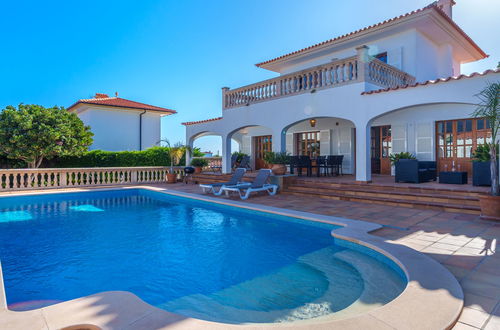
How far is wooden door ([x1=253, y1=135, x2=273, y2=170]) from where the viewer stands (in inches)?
692

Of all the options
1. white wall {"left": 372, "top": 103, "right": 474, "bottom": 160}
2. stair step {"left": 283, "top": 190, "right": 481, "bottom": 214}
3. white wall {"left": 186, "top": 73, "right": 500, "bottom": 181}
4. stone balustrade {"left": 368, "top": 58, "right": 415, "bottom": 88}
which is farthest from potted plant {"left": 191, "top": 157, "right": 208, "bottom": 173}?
stone balustrade {"left": 368, "top": 58, "right": 415, "bottom": 88}

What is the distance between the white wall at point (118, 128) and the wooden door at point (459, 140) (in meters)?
18.1

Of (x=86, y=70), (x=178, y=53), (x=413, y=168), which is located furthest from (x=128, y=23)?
(x=413, y=168)

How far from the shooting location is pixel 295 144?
15875 millimetres

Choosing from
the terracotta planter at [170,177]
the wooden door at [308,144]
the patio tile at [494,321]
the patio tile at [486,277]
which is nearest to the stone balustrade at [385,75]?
the wooden door at [308,144]

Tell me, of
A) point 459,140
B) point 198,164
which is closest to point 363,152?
point 459,140

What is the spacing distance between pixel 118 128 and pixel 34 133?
9.00 metres

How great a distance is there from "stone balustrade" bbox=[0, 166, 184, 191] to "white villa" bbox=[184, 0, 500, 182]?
144 inches

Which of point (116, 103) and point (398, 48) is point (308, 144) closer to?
point (398, 48)

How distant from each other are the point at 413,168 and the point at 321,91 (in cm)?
411

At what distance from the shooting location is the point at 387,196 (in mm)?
8469

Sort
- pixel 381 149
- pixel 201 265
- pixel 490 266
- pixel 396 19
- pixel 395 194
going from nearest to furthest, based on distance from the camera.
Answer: pixel 490 266 → pixel 201 265 → pixel 395 194 → pixel 396 19 → pixel 381 149

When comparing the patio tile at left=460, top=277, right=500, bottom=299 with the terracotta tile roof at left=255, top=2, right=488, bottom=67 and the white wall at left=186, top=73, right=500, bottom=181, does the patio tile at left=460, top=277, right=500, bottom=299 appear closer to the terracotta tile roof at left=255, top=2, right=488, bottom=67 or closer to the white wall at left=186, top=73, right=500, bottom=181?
the white wall at left=186, top=73, right=500, bottom=181

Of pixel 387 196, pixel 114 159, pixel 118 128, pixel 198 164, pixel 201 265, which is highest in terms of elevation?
pixel 118 128
